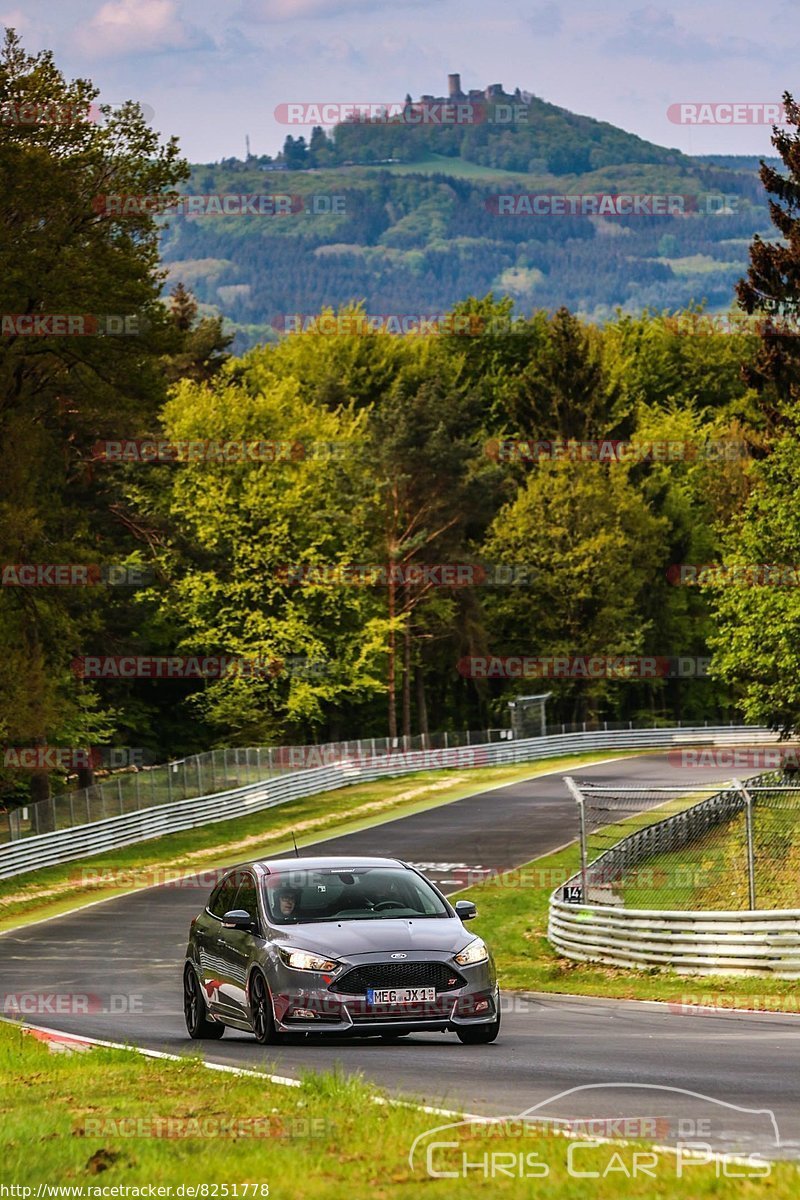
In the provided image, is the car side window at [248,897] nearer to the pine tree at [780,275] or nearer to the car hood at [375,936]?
the car hood at [375,936]

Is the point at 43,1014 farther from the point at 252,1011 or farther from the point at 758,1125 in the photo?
the point at 758,1125

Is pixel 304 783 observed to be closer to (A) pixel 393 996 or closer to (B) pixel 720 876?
(B) pixel 720 876

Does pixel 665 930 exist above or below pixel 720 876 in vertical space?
above

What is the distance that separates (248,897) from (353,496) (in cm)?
6283

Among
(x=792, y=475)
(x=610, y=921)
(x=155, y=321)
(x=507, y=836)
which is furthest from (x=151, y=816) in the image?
(x=610, y=921)

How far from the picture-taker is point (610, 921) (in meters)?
24.5

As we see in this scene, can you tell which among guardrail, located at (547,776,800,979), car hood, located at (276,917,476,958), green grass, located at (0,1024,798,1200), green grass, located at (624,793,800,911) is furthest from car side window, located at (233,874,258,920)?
green grass, located at (624,793,800,911)

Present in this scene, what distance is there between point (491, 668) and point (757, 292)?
133 feet

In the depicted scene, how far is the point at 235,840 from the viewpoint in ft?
162

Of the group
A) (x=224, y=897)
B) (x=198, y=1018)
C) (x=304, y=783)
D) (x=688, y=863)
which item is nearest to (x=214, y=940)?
(x=224, y=897)

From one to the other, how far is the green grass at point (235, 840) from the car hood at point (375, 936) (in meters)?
21.6

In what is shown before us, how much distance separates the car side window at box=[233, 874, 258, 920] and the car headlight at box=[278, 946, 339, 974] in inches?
40.0

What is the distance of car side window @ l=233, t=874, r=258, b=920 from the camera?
15530 mm

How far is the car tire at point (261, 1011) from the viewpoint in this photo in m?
14.5
